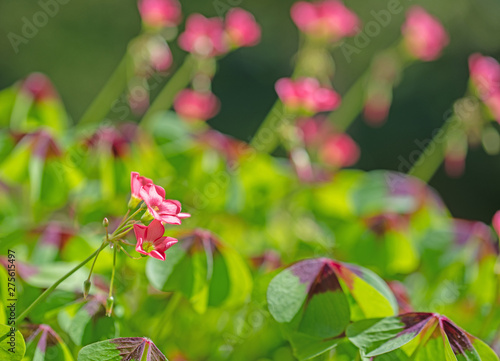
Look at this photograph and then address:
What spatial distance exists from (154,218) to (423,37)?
101cm

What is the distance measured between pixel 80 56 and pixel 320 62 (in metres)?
3.13

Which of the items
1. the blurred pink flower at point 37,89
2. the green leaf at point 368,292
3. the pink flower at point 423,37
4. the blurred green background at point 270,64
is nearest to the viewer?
the green leaf at point 368,292

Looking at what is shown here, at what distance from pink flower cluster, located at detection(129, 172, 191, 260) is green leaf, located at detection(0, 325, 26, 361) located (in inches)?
4.9

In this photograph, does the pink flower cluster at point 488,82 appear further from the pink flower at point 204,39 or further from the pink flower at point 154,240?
the pink flower at point 154,240

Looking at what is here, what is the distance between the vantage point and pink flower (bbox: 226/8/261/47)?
118cm

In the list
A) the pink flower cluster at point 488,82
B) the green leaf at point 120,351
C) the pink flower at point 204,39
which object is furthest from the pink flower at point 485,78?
the green leaf at point 120,351

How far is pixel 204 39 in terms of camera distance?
1183 millimetres

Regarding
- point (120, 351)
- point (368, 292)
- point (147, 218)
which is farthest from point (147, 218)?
point (368, 292)

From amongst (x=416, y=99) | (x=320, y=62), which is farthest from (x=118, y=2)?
(x=320, y=62)

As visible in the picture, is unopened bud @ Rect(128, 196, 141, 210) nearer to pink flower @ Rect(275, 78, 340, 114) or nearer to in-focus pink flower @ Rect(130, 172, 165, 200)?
in-focus pink flower @ Rect(130, 172, 165, 200)

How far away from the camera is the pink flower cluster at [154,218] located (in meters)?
0.53

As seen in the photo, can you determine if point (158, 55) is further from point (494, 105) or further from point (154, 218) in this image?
point (154, 218)

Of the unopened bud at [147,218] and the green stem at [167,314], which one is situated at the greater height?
the unopened bud at [147,218]

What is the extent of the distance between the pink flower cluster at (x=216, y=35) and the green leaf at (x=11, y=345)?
749 millimetres
